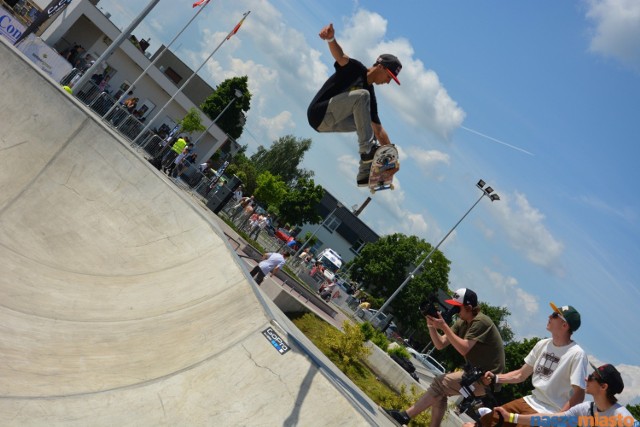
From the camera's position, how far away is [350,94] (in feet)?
21.4

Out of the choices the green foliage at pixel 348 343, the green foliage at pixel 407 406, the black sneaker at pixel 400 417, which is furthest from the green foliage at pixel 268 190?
the black sneaker at pixel 400 417

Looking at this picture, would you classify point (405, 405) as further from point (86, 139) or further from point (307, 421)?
point (86, 139)

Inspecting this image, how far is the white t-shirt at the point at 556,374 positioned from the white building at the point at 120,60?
3601 centimetres

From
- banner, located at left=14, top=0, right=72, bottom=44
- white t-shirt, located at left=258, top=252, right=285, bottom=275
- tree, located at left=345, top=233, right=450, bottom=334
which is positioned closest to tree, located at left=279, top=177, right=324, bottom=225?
tree, located at left=345, top=233, right=450, bottom=334

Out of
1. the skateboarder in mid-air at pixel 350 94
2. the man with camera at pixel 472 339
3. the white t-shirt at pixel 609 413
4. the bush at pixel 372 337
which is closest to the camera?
the white t-shirt at pixel 609 413

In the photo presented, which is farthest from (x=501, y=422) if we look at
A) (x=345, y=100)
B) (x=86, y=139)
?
(x=86, y=139)

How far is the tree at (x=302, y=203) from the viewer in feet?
187

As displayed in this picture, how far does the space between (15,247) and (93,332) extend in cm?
192

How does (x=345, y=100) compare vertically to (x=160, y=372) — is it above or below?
above

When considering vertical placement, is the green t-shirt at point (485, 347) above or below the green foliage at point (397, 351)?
above

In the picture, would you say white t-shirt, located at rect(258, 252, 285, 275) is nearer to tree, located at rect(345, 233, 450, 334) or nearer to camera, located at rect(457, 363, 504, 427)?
camera, located at rect(457, 363, 504, 427)

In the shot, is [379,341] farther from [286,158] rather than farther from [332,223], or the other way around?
[286,158]

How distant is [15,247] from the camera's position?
7.32 m

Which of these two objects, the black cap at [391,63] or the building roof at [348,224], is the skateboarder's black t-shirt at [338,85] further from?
the building roof at [348,224]
